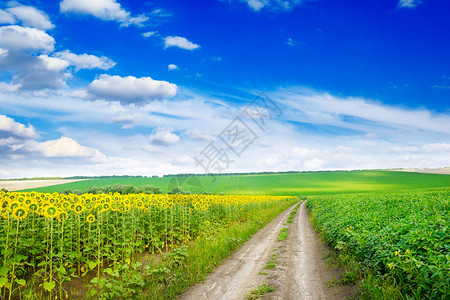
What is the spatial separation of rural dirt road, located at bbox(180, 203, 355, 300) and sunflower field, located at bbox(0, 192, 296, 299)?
87.9 inches

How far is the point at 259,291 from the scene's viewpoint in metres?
6.84

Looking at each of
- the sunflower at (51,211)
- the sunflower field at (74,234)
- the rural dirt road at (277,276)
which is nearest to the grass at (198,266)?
the rural dirt road at (277,276)

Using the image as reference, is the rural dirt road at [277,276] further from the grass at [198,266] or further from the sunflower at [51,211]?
the sunflower at [51,211]

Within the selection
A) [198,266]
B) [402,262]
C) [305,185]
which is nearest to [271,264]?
[198,266]

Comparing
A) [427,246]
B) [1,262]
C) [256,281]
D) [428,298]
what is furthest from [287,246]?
[1,262]

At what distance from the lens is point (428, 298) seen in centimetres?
496

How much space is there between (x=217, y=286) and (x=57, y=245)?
4485mm

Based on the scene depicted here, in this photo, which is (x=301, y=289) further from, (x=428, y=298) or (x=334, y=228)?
(x=334, y=228)

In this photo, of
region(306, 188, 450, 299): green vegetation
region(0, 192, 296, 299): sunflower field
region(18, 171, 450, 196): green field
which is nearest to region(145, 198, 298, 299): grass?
region(0, 192, 296, 299): sunflower field

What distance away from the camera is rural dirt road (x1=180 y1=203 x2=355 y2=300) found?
22.3ft

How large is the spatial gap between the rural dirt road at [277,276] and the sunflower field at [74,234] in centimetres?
223

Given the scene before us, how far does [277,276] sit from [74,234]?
6504 millimetres

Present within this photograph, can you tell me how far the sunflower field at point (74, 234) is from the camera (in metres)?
6.38

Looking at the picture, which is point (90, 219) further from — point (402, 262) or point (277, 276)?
point (402, 262)
